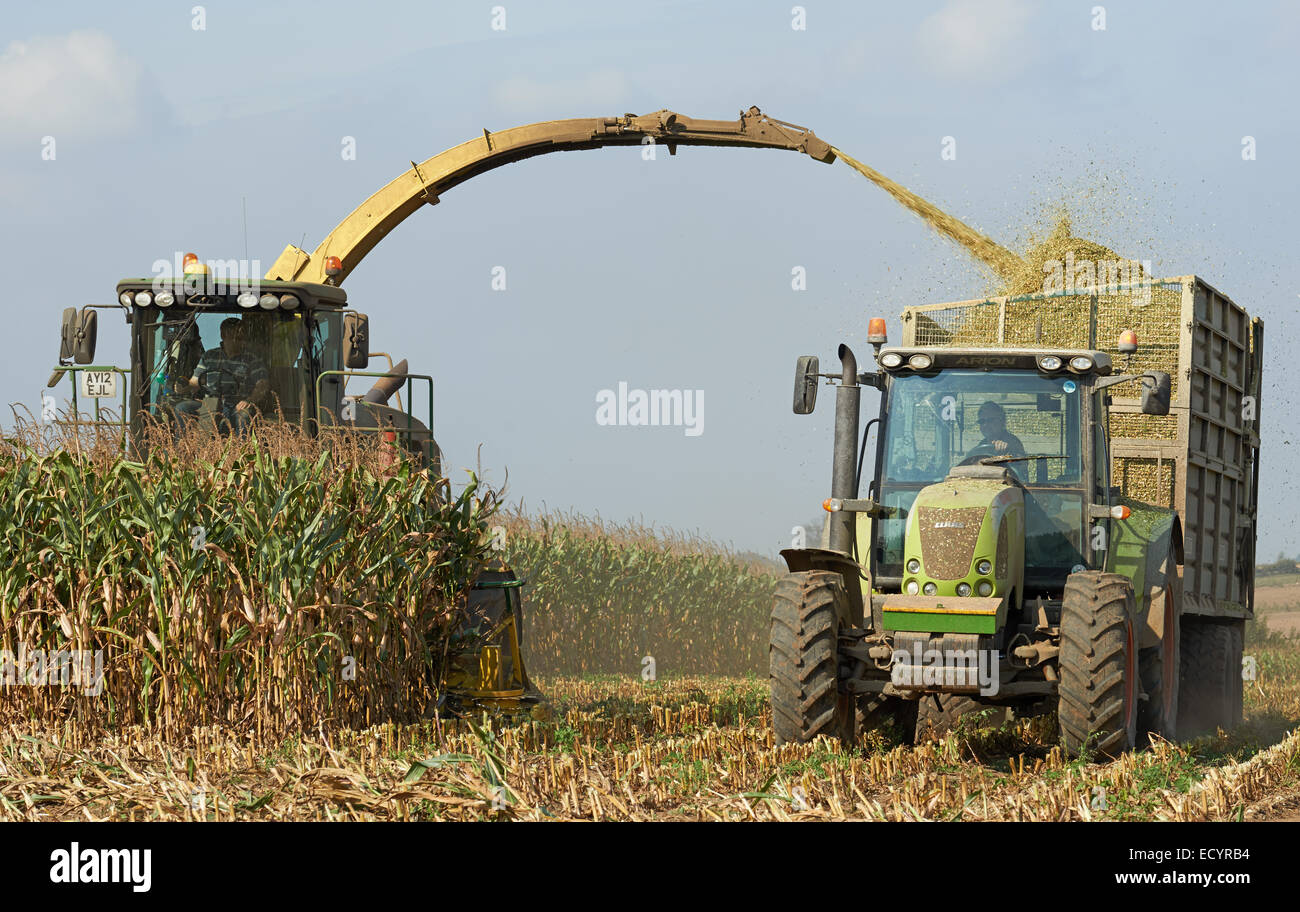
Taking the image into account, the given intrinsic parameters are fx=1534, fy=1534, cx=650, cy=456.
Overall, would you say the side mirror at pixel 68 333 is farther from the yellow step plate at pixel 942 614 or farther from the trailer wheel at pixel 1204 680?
the trailer wheel at pixel 1204 680

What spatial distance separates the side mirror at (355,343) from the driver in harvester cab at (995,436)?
4.22 metres

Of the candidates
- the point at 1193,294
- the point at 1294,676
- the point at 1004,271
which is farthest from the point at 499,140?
the point at 1294,676

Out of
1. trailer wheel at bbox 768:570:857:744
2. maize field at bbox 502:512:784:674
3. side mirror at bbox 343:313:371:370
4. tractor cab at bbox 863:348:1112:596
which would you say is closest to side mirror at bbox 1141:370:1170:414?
tractor cab at bbox 863:348:1112:596

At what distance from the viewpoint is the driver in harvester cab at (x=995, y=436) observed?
8.95 meters

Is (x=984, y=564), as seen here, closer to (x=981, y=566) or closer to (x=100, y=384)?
(x=981, y=566)

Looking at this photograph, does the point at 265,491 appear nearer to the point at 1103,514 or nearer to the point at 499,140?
the point at 1103,514

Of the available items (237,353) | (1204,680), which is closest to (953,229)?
(1204,680)

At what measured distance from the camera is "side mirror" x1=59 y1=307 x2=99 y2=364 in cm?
1052

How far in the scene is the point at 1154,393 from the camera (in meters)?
8.86

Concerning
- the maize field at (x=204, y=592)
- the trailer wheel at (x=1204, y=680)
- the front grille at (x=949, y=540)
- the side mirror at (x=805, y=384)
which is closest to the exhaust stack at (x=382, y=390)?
the maize field at (x=204, y=592)

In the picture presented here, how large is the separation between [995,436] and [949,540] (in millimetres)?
1115

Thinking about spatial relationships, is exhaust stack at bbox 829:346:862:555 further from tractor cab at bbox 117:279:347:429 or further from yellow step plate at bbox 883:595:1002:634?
tractor cab at bbox 117:279:347:429

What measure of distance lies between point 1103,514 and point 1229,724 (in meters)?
4.15

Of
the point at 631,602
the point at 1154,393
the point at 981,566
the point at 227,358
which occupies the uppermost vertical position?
the point at 227,358
